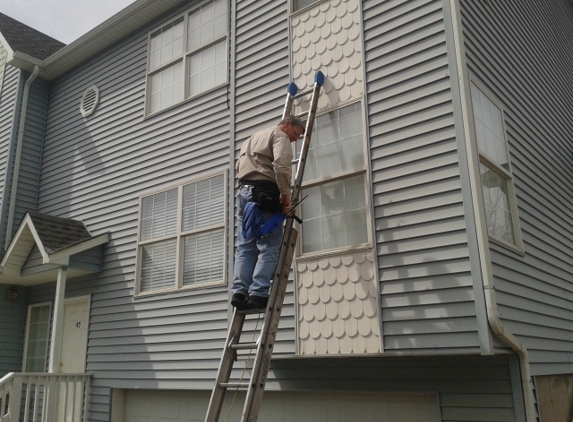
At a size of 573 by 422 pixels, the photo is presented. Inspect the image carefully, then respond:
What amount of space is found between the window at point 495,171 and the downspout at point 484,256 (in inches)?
13.8

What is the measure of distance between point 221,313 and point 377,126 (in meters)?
3.06

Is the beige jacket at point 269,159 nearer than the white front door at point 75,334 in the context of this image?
Yes

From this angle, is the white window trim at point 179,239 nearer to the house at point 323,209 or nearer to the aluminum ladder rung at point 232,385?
the house at point 323,209

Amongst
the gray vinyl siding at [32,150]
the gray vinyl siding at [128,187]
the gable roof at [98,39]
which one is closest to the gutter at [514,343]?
the gray vinyl siding at [128,187]

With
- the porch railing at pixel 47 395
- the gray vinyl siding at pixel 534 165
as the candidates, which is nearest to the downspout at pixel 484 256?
the gray vinyl siding at pixel 534 165

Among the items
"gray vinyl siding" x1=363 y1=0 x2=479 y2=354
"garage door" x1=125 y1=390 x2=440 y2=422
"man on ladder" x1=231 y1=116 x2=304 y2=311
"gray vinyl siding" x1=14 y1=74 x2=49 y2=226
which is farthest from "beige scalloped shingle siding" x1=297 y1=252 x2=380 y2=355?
"gray vinyl siding" x1=14 y1=74 x2=49 y2=226

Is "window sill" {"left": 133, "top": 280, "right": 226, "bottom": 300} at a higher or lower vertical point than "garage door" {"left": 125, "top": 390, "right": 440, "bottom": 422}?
higher

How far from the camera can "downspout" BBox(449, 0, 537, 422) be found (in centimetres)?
467

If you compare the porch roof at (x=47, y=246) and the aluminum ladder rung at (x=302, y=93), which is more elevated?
the aluminum ladder rung at (x=302, y=93)

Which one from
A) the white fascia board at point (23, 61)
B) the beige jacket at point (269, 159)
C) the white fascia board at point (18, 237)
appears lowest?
the beige jacket at point (269, 159)

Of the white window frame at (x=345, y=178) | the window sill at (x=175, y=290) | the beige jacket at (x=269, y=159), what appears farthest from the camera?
the window sill at (x=175, y=290)

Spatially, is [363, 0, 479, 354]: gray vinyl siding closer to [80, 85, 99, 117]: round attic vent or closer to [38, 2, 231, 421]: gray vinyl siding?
[38, 2, 231, 421]: gray vinyl siding

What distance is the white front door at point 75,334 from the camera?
30.3 feet

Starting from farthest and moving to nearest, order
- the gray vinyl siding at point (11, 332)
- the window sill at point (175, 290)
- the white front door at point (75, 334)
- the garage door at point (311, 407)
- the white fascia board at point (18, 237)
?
1. the gray vinyl siding at point (11, 332)
2. the white front door at point (75, 334)
3. the white fascia board at point (18, 237)
4. the window sill at point (175, 290)
5. the garage door at point (311, 407)
